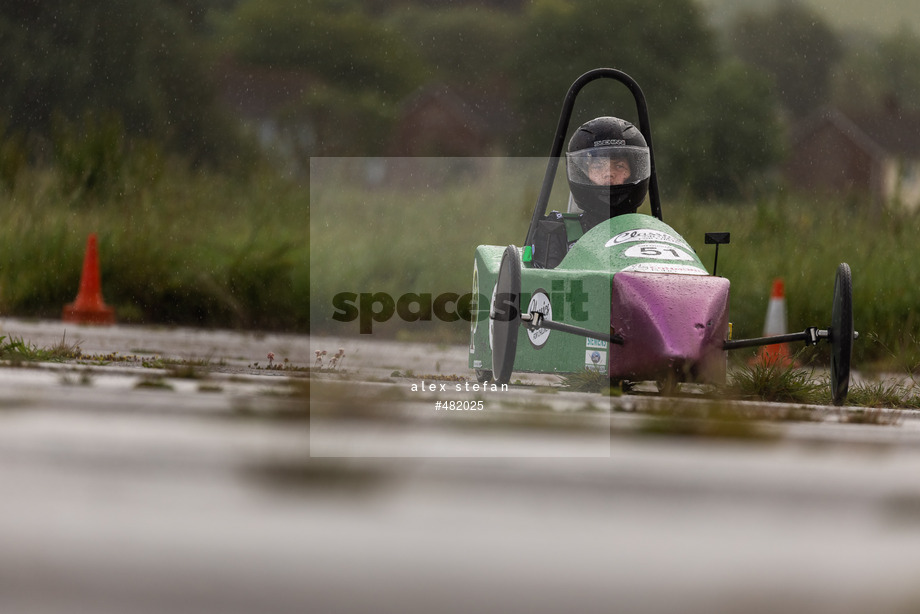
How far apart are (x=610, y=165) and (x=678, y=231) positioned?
435 cm

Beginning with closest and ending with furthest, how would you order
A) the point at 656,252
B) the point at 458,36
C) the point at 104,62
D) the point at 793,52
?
the point at 656,252
the point at 458,36
the point at 104,62
the point at 793,52

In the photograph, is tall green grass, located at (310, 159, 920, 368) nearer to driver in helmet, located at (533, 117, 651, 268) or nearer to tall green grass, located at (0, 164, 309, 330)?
tall green grass, located at (0, 164, 309, 330)

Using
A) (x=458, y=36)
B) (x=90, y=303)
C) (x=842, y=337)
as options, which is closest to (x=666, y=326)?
(x=842, y=337)

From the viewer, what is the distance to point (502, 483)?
2.46ft

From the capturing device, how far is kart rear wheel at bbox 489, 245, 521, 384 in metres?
2.70

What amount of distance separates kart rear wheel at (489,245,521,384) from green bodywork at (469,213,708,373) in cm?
35

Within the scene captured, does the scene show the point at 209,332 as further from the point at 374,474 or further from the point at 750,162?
the point at 750,162

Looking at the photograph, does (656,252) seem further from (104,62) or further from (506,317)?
(104,62)

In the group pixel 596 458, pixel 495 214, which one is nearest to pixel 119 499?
pixel 596 458

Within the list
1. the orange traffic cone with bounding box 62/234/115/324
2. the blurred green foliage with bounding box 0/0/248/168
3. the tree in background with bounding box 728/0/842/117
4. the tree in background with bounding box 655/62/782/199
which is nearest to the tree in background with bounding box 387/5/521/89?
the blurred green foliage with bounding box 0/0/248/168

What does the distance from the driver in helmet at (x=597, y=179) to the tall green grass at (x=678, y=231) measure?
1193 millimetres

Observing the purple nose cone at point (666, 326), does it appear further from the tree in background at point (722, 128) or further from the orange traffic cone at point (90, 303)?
the tree in background at point (722, 128)

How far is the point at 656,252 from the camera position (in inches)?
138

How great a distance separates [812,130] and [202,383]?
3780 centimetres
